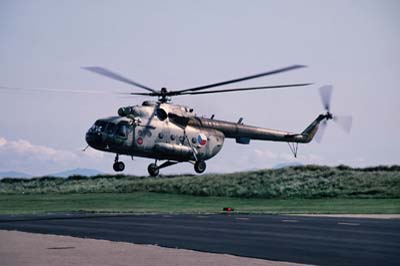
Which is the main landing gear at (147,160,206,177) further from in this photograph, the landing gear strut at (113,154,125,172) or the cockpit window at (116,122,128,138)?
the cockpit window at (116,122,128,138)

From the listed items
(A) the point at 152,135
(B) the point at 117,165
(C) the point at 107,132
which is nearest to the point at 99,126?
(C) the point at 107,132

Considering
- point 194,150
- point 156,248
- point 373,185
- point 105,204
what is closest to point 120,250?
point 156,248

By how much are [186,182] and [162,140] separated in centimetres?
2658

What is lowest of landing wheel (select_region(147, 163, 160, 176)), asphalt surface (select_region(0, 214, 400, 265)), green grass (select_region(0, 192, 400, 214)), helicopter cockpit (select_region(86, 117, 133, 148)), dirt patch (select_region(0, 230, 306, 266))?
dirt patch (select_region(0, 230, 306, 266))

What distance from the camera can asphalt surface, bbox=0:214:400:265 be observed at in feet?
73.9

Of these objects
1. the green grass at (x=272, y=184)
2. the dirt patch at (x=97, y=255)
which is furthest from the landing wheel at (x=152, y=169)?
the dirt patch at (x=97, y=255)

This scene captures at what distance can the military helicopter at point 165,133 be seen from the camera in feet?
170

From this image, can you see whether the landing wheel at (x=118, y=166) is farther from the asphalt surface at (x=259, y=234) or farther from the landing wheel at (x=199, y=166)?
the asphalt surface at (x=259, y=234)

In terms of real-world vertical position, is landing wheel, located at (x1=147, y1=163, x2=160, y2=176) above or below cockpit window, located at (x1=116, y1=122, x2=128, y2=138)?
below

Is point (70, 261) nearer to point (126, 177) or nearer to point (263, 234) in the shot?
point (263, 234)

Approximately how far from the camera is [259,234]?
29.2 m

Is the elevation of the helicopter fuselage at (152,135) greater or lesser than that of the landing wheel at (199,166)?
greater

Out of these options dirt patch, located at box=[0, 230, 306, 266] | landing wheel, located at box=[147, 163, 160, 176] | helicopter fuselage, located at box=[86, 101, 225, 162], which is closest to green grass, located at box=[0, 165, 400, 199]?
helicopter fuselage, located at box=[86, 101, 225, 162]

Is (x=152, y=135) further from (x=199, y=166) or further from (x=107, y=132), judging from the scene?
(x=199, y=166)
